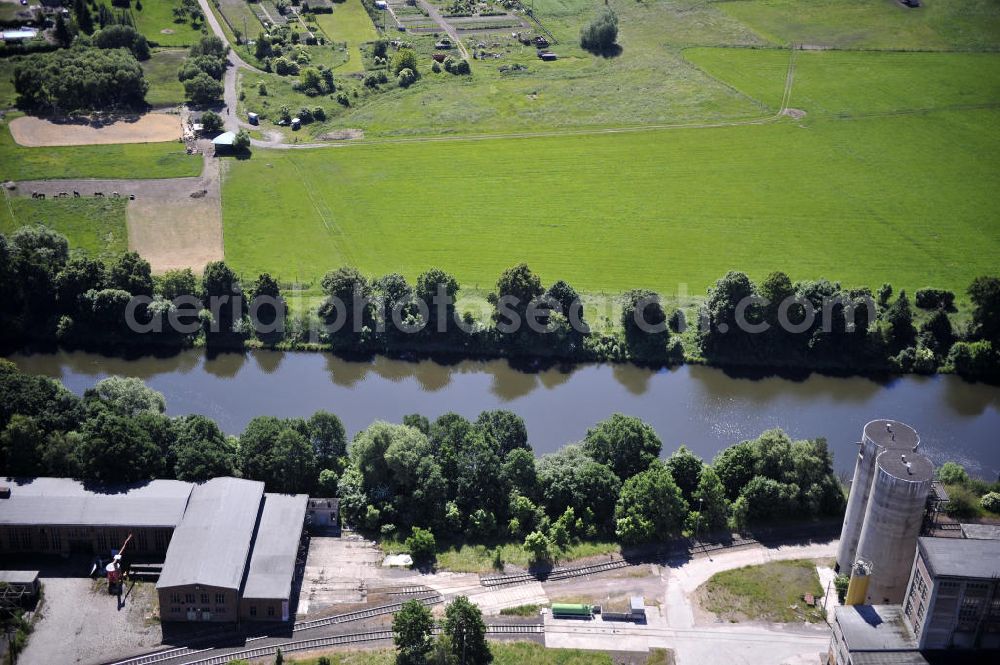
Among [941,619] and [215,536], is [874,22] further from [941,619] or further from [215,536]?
[215,536]

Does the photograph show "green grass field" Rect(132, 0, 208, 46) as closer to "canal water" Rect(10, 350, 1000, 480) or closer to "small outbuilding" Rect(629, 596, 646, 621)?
"canal water" Rect(10, 350, 1000, 480)

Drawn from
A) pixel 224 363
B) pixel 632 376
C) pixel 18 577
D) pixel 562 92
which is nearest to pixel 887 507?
pixel 632 376

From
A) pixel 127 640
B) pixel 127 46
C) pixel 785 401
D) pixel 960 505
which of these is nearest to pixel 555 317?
pixel 785 401

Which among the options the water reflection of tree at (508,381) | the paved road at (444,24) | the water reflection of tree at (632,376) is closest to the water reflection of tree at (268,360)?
the water reflection of tree at (508,381)

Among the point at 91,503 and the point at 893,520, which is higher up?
the point at 893,520

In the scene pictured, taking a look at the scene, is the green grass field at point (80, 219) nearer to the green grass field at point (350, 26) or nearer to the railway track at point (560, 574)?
the green grass field at point (350, 26)

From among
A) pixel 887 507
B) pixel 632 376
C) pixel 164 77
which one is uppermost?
pixel 887 507

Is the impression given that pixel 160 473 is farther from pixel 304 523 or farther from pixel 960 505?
pixel 960 505

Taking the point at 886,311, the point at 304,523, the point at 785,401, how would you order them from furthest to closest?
the point at 886,311 → the point at 785,401 → the point at 304,523

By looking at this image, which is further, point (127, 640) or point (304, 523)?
point (304, 523)
